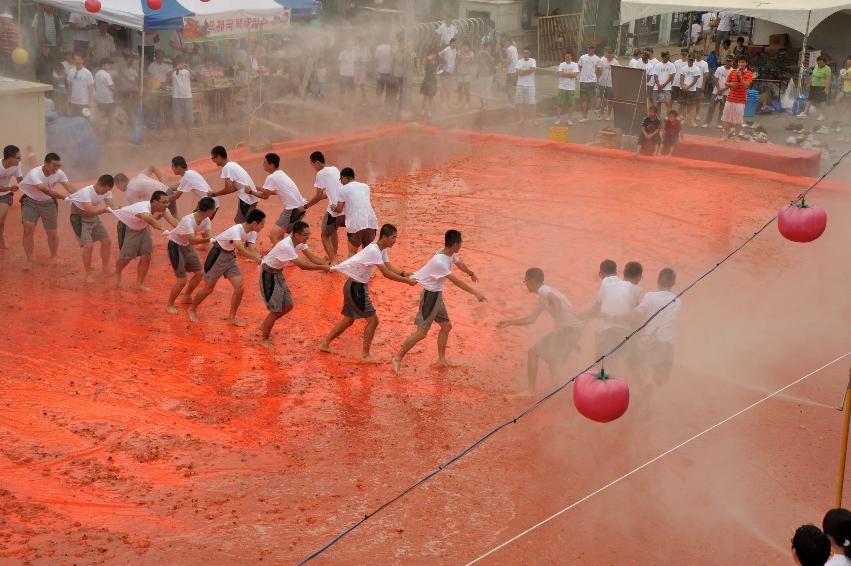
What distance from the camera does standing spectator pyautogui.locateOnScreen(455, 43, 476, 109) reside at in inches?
949

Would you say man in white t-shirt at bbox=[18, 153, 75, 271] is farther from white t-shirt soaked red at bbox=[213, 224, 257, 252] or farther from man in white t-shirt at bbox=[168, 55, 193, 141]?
man in white t-shirt at bbox=[168, 55, 193, 141]

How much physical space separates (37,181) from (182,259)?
92.8 inches

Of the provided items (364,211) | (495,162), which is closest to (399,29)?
(495,162)

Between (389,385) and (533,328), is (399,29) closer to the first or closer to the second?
(533,328)

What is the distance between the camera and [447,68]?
2416 cm

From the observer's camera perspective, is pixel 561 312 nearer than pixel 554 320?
Yes

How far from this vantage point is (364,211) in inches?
480

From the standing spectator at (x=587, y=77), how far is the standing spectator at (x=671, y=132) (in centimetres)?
403

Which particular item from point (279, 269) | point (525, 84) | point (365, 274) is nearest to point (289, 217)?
point (279, 269)

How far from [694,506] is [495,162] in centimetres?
1179

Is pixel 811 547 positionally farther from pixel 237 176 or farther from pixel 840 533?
pixel 237 176

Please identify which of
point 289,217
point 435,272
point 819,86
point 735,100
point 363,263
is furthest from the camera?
point 819,86

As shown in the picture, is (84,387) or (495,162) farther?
(495,162)

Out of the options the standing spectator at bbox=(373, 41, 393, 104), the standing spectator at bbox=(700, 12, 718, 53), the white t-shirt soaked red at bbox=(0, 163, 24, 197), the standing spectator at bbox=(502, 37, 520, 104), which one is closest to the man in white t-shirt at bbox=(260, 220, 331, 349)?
the white t-shirt soaked red at bbox=(0, 163, 24, 197)
